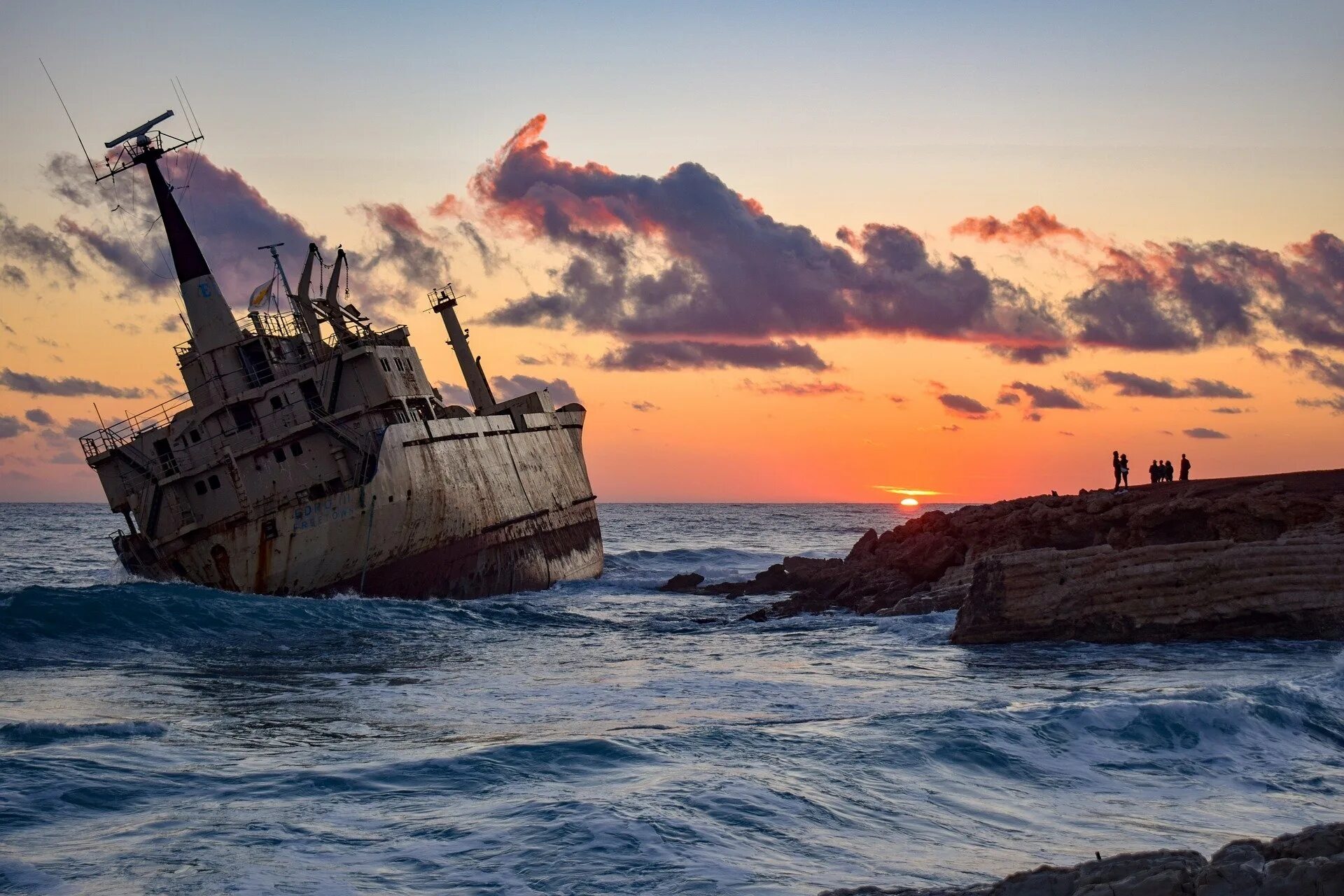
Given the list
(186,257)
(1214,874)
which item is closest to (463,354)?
(186,257)

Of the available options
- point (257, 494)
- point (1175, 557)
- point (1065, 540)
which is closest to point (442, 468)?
point (257, 494)

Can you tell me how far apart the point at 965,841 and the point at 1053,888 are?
3.75m

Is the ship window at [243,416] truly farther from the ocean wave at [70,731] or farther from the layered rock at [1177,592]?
the layered rock at [1177,592]

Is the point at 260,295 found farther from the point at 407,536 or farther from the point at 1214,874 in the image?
the point at 1214,874

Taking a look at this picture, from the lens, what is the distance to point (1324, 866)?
18.4ft

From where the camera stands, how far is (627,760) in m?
12.0

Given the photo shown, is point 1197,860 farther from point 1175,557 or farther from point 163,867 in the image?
point 1175,557

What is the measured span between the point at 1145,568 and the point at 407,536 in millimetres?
16716

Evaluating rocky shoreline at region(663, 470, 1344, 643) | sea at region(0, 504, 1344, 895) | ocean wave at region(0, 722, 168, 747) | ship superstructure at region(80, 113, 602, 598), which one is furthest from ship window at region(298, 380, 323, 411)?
ocean wave at region(0, 722, 168, 747)

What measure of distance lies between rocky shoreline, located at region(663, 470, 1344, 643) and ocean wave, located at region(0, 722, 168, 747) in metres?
13.2

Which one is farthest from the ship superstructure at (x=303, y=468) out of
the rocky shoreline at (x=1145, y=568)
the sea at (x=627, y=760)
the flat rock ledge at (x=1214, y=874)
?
the flat rock ledge at (x=1214, y=874)

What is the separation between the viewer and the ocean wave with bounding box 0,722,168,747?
41.8 feet

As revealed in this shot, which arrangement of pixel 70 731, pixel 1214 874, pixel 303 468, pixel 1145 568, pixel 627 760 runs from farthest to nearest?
pixel 303 468
pixel 1145 568
pixel 70 731
pixel 627 760
pixel 1214 874

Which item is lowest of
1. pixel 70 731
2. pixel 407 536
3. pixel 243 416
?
pixel 70 731
